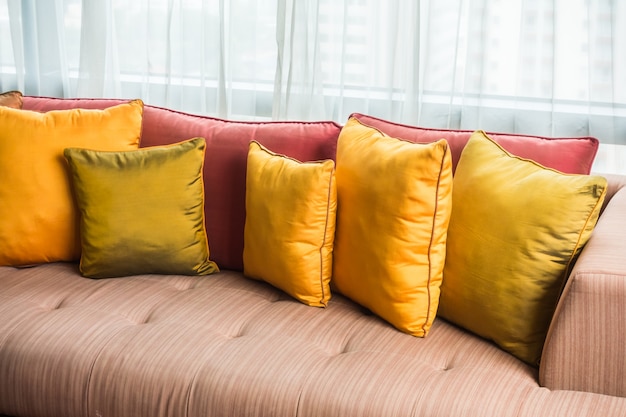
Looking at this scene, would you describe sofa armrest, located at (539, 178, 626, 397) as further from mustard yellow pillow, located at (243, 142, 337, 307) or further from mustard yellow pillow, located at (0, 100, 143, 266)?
mustard yellow pillow, located at (0, 100, 143, 266)

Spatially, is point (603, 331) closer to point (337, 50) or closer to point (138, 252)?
point (138, 252)

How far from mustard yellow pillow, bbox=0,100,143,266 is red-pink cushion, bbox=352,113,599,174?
3.08 ft

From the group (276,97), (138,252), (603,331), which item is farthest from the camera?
(276,97)

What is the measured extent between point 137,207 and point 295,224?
452 mm

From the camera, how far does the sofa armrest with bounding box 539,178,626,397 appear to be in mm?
1481

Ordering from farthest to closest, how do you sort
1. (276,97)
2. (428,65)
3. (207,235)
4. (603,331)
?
(276,97) → (428,65) → (207,235) → (603,331)

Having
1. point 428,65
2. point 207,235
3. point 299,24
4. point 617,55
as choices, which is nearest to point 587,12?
point 617,55

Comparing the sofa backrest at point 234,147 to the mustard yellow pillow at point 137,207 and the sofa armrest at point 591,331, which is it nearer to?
the mustard yellow pillow at point 137,207

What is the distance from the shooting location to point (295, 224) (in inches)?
74.9

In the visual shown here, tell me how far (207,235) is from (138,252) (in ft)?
0.73

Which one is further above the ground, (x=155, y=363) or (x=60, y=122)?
(x=60, y=122)

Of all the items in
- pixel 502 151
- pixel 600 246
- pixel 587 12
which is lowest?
pixel 600 246

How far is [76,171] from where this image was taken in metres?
2.06

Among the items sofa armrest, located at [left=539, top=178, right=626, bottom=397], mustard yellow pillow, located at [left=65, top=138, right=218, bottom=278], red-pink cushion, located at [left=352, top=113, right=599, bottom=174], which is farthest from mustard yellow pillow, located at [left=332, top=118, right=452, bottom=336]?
mustard yellow pillow, located at [left=65, top=138, right=218, bottom=278]
